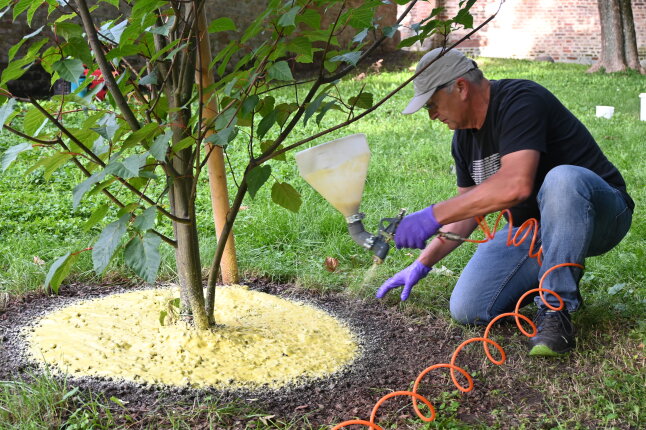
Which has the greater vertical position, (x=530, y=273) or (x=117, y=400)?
(x=117, y=400)

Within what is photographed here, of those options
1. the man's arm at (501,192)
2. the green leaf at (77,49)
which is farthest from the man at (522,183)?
the green leaf at (77,49)

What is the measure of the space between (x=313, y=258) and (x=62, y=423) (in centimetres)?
170

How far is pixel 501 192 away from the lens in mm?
2223

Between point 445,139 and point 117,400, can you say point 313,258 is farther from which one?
point 445,139

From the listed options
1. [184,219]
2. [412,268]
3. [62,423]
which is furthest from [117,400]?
[412,268]

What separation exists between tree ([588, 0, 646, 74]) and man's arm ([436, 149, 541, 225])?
10443 millimetres

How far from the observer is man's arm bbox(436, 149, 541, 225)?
7.28ft

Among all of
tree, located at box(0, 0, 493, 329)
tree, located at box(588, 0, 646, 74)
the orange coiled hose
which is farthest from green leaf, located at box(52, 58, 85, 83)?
tree, located at box(588, 0, 646, 74)

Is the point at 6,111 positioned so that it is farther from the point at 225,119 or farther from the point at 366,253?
the point at 366,253

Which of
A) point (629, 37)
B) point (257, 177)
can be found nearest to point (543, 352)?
point (257, 177)

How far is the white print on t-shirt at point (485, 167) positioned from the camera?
2561 millimetres

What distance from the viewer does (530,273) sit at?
278cm

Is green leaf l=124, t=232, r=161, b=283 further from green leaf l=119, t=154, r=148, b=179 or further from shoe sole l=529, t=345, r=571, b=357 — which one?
shoe sole l=529, t=345, r=571, b=357

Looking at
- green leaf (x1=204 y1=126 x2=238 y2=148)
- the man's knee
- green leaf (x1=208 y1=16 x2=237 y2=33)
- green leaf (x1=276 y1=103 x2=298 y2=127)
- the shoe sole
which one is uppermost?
green leaf (x1=208 y1=16 x2=237 y2=33)
